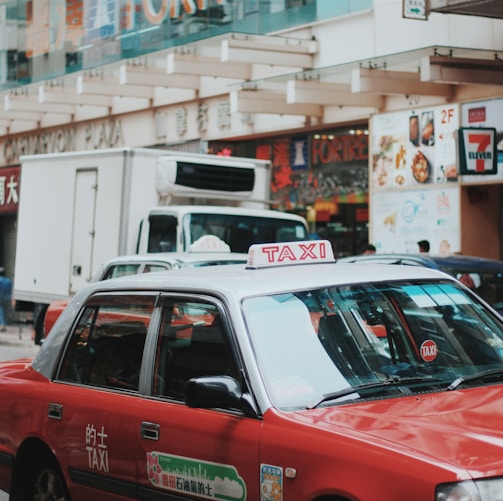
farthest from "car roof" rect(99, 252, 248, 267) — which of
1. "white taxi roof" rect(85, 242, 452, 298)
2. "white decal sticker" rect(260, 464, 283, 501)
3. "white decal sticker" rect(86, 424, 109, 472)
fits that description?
"white decal sticker" rect(260, 464, 283, 501)

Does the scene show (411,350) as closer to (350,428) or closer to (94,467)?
(350,428)

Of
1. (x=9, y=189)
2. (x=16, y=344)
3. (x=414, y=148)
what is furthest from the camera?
(x=9, y=189)

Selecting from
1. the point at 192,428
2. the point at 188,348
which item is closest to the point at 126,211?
the point at 188,348

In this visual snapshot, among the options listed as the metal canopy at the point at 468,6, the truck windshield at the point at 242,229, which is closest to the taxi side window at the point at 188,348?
the truck windshield at the point at 242,229

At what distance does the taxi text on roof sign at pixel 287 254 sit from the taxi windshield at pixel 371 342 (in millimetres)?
535

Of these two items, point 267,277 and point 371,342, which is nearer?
point 371,342

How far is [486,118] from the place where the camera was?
18.4m

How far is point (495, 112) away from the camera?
59.7 ft

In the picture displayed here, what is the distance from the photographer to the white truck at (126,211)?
15484 mm

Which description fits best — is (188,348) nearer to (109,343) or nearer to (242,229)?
(109,343)

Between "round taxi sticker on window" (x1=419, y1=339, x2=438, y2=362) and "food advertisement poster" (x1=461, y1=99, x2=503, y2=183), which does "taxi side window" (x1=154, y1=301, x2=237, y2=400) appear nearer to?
"round taxi sticker on window" (x1=419, y1=339, x2=438, y2=362)

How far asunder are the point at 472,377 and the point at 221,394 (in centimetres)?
108

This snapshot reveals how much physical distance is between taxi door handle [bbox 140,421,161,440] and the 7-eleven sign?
1291 cm

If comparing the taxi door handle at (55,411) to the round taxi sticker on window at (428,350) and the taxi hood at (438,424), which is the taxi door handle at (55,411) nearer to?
the taxi hood at (438,424)
